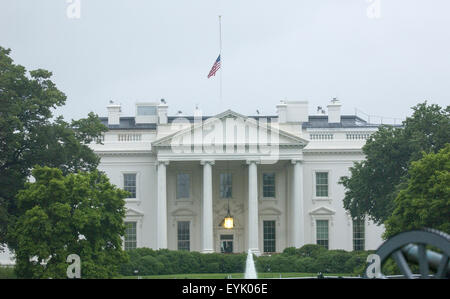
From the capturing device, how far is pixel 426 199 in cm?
4553

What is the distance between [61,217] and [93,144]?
108 ft

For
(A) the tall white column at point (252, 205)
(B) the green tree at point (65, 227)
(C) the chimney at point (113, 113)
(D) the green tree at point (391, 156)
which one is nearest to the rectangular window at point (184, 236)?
(A) the tall white column at point (252, 205)

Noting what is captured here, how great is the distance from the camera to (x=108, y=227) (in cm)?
4750

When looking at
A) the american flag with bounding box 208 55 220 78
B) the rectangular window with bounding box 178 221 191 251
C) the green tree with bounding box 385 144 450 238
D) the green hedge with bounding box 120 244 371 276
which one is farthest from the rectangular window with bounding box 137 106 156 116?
the green tree with bounding box 385 144 450 238

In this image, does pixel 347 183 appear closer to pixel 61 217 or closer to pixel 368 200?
pixel 368 200

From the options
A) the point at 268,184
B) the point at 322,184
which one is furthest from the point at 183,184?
the point at 322,184

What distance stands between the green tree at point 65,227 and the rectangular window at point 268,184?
32.4 metres

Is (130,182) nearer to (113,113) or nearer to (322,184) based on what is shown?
(113,113)

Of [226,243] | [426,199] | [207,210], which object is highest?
[207,210]

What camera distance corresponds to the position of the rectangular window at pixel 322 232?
78812 millimetres

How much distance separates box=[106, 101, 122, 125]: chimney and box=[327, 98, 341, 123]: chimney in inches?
720

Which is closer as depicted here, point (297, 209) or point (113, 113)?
point (297, 209)

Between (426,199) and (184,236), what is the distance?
35.9 metres

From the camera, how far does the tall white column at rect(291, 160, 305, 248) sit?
74562 millimetres
